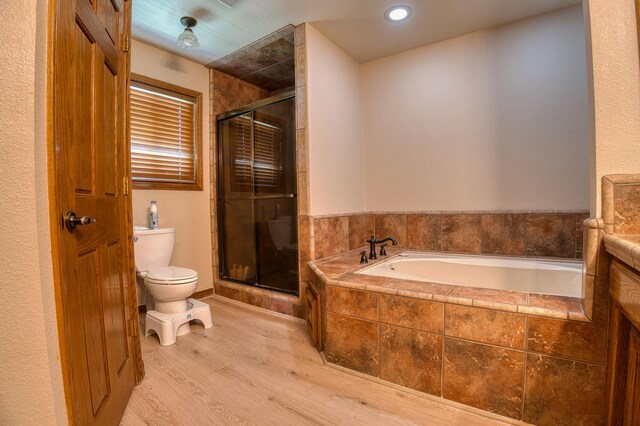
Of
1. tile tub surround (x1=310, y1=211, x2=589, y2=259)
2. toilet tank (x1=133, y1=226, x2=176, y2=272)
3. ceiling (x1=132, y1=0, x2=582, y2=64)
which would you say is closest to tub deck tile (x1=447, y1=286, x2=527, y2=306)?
tile tub surround (x1=310, y1=211, x2=589, y2=259)

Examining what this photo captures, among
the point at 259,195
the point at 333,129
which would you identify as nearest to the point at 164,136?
the point at 259,195

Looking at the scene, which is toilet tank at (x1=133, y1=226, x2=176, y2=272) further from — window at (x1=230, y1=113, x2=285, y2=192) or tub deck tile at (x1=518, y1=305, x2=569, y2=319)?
tub deck tile at (x1=518, y1=305, x2=569, y2=319)

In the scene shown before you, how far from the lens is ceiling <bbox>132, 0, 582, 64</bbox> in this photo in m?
2.04

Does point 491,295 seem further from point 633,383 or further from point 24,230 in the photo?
point 24,230

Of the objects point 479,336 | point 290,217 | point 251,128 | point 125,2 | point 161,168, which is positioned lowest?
point 479,336

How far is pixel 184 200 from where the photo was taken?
2.83m

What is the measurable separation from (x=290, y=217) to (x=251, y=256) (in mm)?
669

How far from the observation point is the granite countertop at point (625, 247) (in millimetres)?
783

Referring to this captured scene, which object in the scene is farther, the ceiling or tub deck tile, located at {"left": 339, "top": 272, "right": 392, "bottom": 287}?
the ceiling

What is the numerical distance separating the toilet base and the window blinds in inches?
47.0

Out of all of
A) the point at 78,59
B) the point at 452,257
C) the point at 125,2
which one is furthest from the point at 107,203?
the point at 452,257

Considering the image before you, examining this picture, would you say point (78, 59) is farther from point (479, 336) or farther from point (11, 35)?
point (479, 336)

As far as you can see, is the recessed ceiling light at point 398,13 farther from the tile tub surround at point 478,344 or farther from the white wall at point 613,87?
the tile tub surround at point 478,344

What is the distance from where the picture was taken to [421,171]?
106 inches
